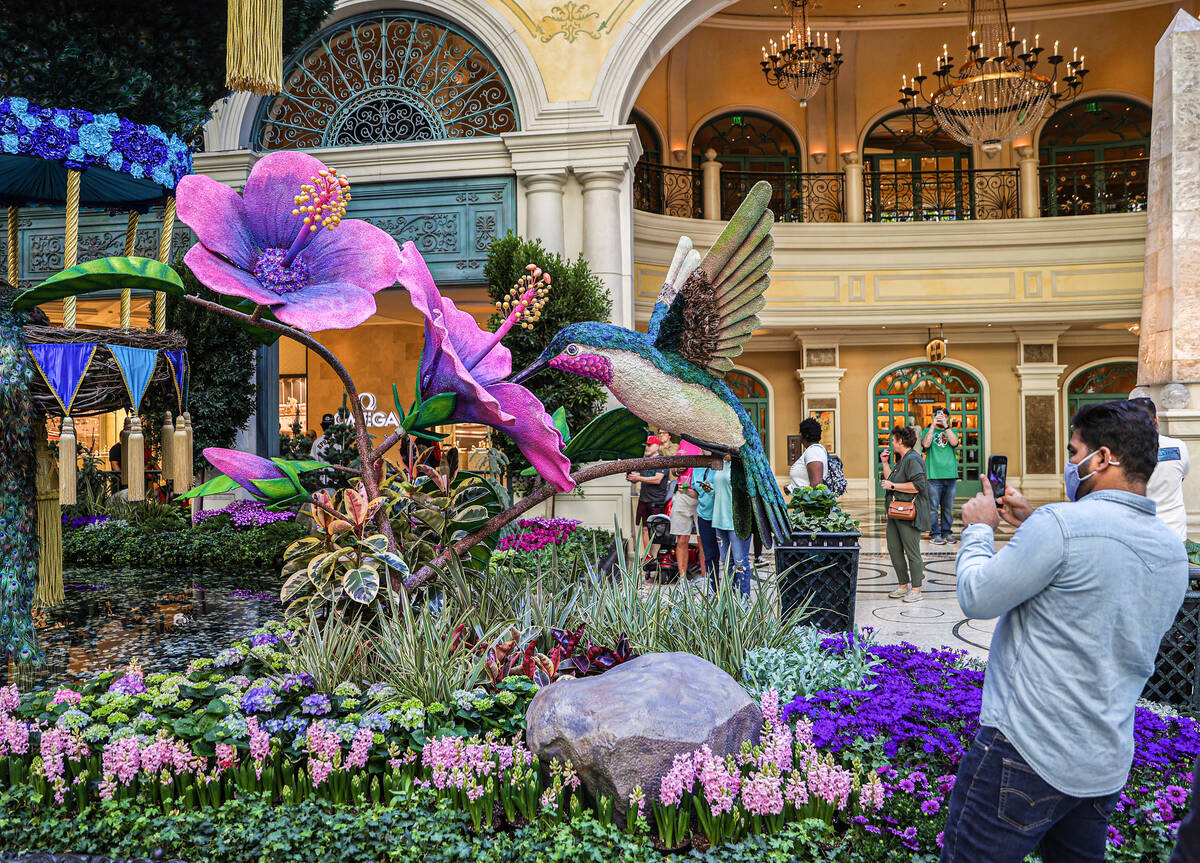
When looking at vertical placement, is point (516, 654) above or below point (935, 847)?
above

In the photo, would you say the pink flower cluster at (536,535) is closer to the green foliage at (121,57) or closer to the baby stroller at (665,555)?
the baby stroller at (665,555)

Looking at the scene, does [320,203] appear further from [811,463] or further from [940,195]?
[940,195]

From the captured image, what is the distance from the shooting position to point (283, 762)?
3092mm

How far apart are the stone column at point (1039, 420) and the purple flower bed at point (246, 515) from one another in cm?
1346

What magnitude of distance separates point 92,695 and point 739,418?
278 centimetres

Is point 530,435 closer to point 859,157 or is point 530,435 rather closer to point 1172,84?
point 1172,84

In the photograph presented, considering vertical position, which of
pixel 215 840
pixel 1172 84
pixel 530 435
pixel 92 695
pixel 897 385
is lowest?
pixel 215 840

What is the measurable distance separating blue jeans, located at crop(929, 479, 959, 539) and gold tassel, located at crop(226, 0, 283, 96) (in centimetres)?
936

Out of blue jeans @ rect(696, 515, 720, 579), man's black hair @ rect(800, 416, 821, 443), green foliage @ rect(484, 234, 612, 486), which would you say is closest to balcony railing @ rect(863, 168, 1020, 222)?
green foliage @ rect(484, 234, 612, 486)

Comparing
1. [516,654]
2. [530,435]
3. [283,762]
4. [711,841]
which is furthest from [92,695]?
[711,841]

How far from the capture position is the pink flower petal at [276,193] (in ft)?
11.0

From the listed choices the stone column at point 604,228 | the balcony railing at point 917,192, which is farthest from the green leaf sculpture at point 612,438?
the balcony railing at point 917,192

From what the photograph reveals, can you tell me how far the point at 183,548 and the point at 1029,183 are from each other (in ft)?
49.9

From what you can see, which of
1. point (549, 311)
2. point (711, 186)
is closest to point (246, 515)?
point (549, 311)
